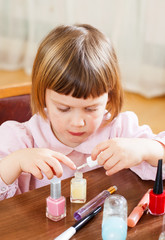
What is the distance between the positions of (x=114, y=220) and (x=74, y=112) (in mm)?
352

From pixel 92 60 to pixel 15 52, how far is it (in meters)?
3.16

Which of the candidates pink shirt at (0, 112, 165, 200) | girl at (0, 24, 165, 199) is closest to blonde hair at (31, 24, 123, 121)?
girl at (0, 24, 165, 199)

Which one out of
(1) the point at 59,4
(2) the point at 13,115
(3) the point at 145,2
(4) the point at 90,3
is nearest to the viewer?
(2) the point at 13,115

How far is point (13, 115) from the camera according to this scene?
1.60 meters

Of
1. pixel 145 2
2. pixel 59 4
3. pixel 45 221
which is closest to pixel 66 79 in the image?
pixel 45 221

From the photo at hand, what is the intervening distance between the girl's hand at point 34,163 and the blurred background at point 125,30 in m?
1.87

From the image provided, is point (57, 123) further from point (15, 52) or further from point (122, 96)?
point (15, 52)

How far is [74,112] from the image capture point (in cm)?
109

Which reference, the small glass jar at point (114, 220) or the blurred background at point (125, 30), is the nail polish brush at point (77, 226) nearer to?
the small glass jar at point (114, 220)

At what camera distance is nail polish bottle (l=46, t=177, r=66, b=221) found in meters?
0.91

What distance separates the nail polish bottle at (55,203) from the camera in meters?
0.91

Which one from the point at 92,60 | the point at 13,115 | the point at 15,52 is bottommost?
the point at 15,52

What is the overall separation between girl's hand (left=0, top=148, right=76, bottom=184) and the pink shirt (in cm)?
14

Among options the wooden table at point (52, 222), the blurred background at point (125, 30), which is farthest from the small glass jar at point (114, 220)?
the blurred background at point (125, 30)
